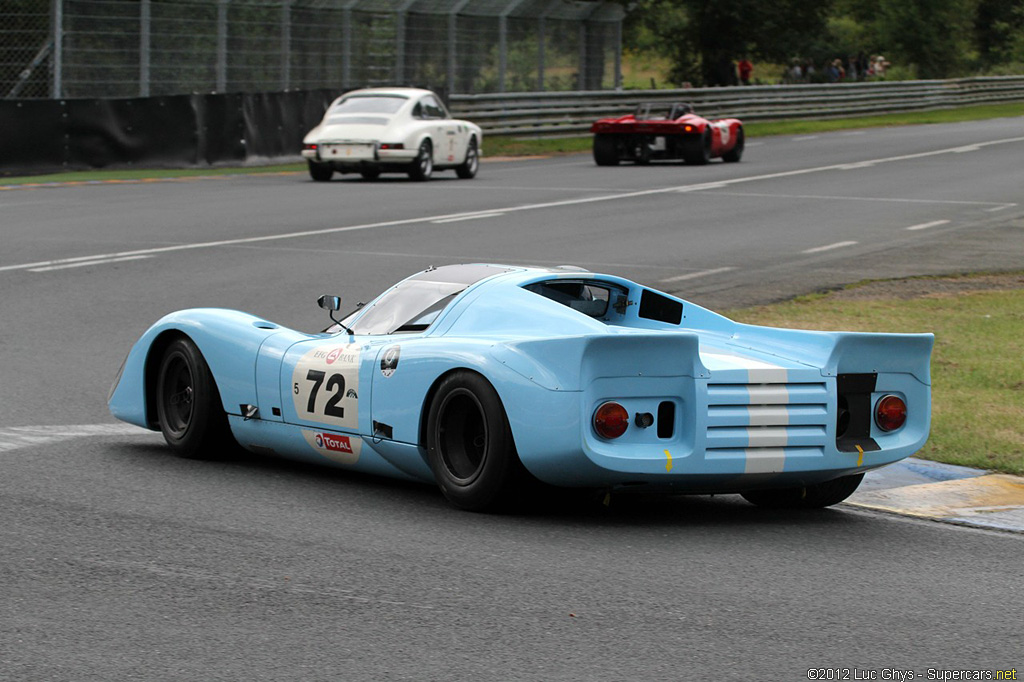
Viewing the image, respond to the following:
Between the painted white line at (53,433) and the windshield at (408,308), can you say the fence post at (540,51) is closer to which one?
the painted white line at (53,433)

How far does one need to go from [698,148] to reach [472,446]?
84.3 ft

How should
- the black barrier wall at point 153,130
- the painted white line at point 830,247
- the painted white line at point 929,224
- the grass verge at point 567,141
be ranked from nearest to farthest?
the painted white line at point 830,247 → the painted white line at point 929,224 → the black barrier wall at point 153,130 → the grass verge at point 567,141

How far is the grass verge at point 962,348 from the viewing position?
8.24 metres

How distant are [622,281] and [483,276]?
639 millimetres

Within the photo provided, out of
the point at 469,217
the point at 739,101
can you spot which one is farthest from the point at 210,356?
the point at 739,101

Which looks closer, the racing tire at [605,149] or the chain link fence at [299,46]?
the chain link fence at [299,46]

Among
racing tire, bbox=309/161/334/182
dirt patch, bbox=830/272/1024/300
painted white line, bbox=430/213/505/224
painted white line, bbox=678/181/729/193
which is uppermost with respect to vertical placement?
racing tire, bbox=309/161/334/182

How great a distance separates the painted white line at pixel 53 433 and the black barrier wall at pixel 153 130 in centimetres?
1798

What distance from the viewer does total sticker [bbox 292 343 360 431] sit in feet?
23.4

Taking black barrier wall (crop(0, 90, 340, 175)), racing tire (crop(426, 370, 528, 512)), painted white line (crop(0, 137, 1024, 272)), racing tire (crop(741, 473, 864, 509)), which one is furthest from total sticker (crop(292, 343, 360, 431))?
black barrier wall (crop(0, 90, 340, 175))

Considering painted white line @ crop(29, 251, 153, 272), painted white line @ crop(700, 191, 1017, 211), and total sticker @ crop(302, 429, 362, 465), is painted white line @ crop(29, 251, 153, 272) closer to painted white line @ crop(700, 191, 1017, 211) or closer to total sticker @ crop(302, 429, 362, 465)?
total sticker @ crop(302, 429, 362, 465)

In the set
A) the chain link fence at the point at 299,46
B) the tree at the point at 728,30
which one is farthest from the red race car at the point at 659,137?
the tree at the point at 728,30

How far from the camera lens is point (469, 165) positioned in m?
28.7

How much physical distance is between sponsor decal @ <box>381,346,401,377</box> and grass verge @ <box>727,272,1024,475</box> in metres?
2.81
